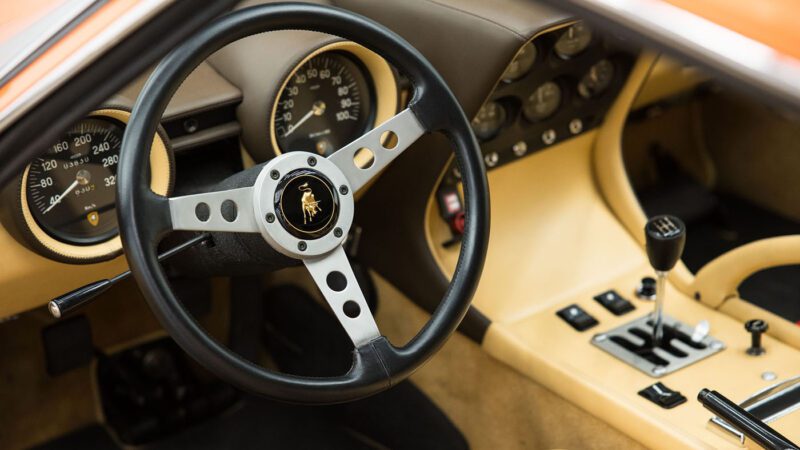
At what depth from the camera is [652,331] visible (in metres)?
2.12

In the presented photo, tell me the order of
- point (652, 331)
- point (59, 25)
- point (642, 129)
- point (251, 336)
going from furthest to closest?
point (642, 129) < point (251, 336) < point (652, 331) < point (59, 25)

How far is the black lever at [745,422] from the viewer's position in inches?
64.6

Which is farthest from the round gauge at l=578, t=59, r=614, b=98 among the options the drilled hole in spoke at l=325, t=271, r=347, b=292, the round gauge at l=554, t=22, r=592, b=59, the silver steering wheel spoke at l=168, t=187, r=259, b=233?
the silver steering wheel spoke at l=168, t=187, r=259, b=233

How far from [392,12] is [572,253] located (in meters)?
0.79

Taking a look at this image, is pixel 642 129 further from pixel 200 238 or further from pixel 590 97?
pixel 200 238

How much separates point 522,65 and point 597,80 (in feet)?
1.08

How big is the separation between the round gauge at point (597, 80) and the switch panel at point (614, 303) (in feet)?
1.61

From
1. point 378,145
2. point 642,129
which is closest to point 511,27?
point 378,145

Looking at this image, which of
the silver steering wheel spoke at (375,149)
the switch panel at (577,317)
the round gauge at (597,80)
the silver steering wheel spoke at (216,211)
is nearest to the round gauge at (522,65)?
the round gauge at (597,80)

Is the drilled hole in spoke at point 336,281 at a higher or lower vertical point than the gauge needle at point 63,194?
lower

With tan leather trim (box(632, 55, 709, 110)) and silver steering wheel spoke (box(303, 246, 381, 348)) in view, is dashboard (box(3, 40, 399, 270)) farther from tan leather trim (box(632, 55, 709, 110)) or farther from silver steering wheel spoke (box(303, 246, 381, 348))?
tan leather trim (box(632, 55, 709, 110))

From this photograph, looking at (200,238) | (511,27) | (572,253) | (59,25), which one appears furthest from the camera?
(572,253)

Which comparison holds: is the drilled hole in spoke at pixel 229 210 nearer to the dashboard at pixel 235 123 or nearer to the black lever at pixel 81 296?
the black lever at pixel 81 296

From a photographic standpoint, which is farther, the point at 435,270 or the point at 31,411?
the point at 31,411
